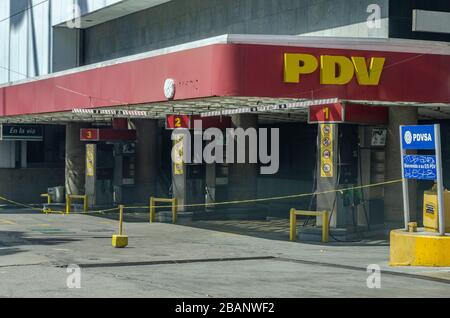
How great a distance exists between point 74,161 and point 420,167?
2481 centimetres

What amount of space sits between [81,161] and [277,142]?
9.92 metres

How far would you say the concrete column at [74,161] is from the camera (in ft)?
127

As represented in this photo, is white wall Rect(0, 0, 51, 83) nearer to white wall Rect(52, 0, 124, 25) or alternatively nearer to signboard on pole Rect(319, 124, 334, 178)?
white wall Rect(52, 0, 124, 25)

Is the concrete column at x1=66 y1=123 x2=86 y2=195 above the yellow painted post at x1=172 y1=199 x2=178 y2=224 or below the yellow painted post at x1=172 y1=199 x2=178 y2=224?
above

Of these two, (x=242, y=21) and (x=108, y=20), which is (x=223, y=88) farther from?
(x=108, y=20)

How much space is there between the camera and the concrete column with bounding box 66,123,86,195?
127 feet

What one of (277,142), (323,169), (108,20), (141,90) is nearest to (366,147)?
(323,169)

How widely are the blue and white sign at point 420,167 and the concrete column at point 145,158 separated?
2183 centimetres

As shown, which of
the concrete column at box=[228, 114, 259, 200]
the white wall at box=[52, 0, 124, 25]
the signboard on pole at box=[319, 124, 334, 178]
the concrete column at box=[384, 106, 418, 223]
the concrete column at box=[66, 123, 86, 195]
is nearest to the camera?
the signboard on pole at box=[319, 124, 334, 178]

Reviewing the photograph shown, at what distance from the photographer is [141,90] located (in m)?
25.7

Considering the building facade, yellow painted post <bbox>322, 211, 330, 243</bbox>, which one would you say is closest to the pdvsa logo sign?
the building facade

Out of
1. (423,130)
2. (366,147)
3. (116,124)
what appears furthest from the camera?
(116,124)

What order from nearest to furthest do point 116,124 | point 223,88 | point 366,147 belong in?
point 223,88
point 366,147
point 116,124

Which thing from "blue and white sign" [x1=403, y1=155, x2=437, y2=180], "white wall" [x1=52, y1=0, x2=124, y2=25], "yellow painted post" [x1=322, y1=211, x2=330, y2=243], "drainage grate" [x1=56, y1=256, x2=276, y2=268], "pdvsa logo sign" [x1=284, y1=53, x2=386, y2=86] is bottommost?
"drainage grate" [x1=56, y1=256, x2=276, y2=268]
